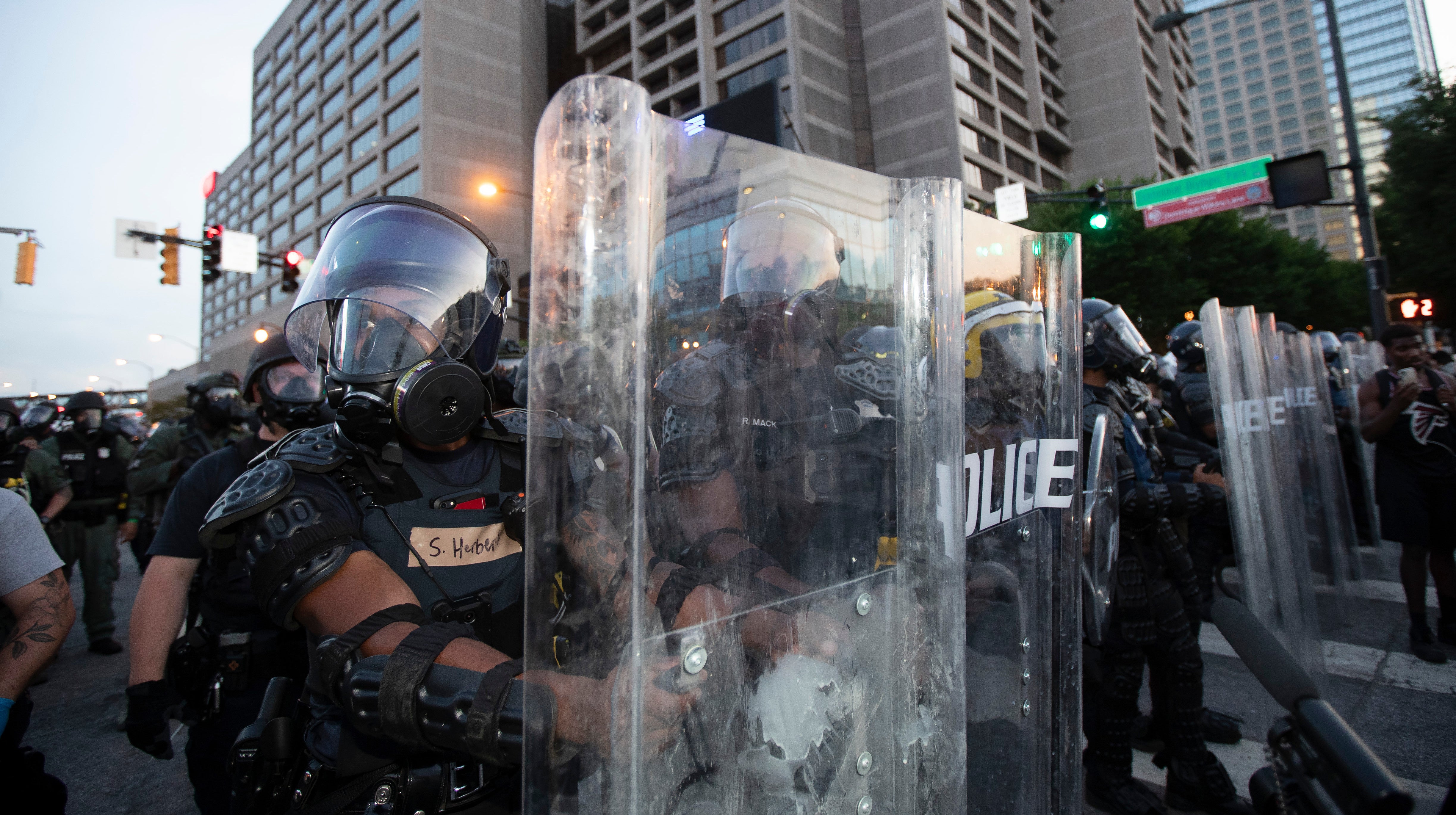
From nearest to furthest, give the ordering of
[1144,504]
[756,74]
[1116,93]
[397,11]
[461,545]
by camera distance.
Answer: [461,545], [1144,504], [756,74], [397,11], [1116,93]

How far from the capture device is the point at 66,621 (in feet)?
6.25

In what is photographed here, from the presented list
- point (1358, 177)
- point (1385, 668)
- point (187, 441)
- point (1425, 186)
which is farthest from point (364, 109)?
point (1385, 668)

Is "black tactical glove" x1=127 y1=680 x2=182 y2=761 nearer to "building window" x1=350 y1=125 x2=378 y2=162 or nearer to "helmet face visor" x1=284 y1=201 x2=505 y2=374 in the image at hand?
"helmet face visor" x1=284 y1=201 x2=505 y2=374

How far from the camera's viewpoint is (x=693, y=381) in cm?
85

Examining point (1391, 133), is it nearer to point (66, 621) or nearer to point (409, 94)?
point (66, 621)

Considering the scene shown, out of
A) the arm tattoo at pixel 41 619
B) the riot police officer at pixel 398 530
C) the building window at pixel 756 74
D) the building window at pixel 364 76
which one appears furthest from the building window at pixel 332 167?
the riot police officer at pixel 398 530

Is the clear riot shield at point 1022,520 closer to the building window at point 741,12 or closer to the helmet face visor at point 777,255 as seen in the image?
the helmet face visor at point 777,255

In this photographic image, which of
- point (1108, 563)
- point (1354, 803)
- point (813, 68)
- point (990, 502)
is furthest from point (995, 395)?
point (813, 68)

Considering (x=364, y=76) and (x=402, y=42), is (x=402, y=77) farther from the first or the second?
(x=364, y=76)

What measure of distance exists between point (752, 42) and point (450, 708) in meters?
39.4

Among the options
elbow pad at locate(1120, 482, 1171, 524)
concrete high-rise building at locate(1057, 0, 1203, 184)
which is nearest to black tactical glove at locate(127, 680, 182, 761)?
elbow pad at locate(1120, 482, 1171, 524)

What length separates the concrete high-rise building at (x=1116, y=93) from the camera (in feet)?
146

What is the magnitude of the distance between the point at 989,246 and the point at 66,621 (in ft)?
8.57

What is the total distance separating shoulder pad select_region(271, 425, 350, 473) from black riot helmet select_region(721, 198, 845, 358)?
986mm
